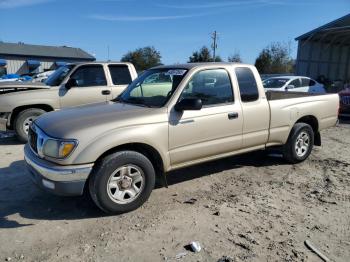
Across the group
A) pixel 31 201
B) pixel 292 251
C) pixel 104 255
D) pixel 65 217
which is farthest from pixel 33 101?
pixel 292 251

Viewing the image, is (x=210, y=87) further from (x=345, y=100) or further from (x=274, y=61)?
(x=274, y=61)

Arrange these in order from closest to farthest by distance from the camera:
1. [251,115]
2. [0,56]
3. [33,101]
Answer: [251,115] < [33,101] < [0,56]

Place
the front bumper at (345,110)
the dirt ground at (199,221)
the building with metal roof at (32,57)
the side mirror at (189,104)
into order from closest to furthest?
the dirt ground at (199,221) < the side mirror at (189,104) < the front bumper at (345,110) < the building with metal roof at (32,57)

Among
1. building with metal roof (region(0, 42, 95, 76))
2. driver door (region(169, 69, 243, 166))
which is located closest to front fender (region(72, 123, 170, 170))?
driver door (region(169, 69, 243, 166))

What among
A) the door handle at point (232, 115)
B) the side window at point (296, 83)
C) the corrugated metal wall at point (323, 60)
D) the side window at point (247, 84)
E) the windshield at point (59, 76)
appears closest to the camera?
the door handle at point (232, 115)

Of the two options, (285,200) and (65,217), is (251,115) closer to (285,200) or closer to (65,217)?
(285,200)

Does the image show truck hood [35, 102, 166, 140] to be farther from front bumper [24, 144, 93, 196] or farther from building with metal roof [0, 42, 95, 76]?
building with metal roof [0, 42, 95, 76]

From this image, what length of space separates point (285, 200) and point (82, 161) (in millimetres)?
2737

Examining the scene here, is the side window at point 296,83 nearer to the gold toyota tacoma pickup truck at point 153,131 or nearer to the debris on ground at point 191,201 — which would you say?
the gold toyota tacoma pickup truck at point 153,131

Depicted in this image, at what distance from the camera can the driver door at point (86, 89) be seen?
8453 millimetres

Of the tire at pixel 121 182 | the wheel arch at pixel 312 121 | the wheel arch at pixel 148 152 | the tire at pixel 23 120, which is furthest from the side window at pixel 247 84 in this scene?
the tire at pixel 23 120

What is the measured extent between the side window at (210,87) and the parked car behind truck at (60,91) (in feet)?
13.7

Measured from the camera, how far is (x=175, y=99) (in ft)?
15.7

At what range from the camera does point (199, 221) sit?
168 inches
